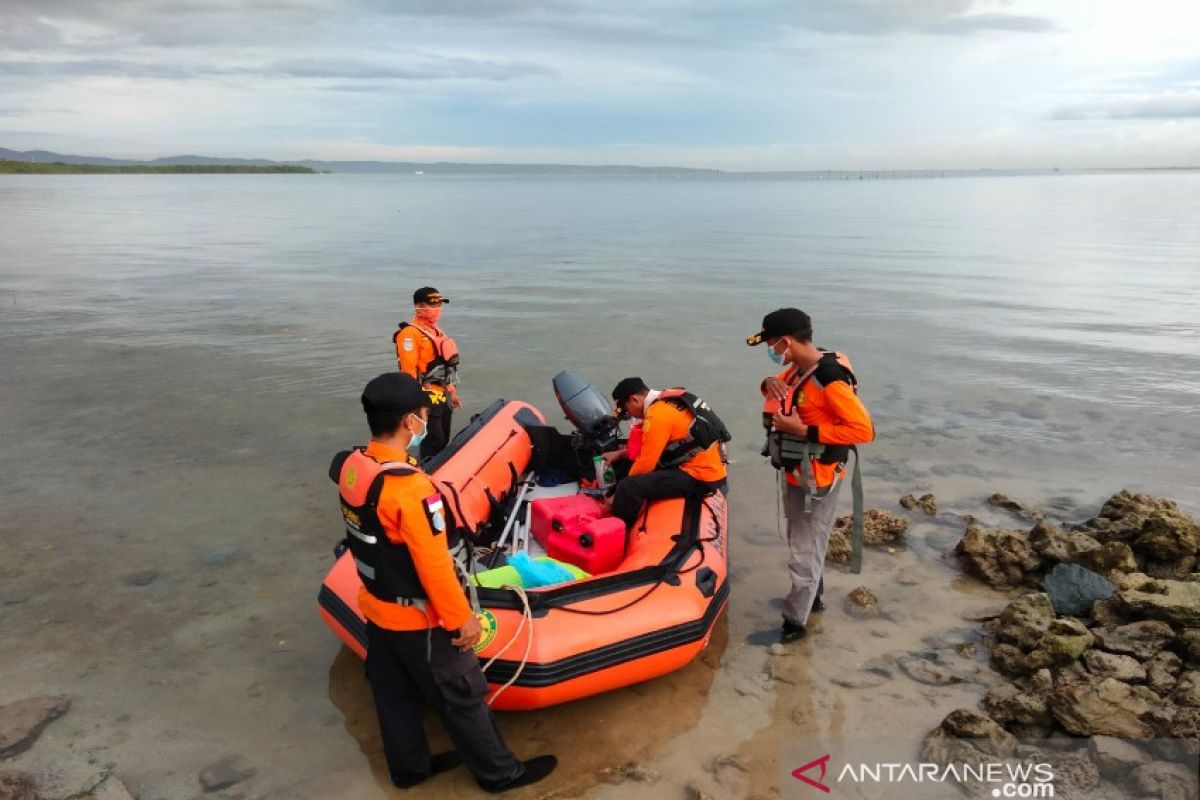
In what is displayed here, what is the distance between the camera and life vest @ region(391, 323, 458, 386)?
571 centimetres

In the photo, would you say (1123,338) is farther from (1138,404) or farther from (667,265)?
(667,265)

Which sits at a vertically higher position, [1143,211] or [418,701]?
[1143,211]

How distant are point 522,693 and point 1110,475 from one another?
5.59m

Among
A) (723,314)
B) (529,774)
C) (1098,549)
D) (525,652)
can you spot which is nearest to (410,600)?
(525,652)

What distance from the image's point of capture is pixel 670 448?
13.9 feet

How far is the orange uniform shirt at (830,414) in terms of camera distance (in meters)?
3.52

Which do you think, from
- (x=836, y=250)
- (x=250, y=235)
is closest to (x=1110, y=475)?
(x=836, y=250)

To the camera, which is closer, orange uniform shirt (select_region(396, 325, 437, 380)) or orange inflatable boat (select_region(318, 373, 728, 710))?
orange inflatable boat (select_region(318, 373, 728, 710))

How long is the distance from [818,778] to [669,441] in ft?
5.70

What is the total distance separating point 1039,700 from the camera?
337cm

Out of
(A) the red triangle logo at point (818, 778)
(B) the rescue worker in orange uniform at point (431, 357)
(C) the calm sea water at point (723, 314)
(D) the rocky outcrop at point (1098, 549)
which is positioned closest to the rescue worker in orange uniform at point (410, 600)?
(A) the red triangle logo at point (818, 778)

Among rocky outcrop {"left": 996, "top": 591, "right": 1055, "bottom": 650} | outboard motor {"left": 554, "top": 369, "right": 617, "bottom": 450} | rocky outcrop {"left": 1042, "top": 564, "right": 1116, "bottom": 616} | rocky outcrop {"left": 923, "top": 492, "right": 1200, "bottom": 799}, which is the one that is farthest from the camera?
outboard motor {"left": 554, "top": 369, "right": 617, "bottom": 450}

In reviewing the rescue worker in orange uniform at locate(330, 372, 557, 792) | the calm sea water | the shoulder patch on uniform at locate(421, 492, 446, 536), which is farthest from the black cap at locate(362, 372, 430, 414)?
the calm sea water

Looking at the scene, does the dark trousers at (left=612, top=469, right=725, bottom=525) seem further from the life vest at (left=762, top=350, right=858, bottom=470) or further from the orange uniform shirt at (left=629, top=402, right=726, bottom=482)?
the life vest at (left=762, top=350, right=858, bottom=470)
